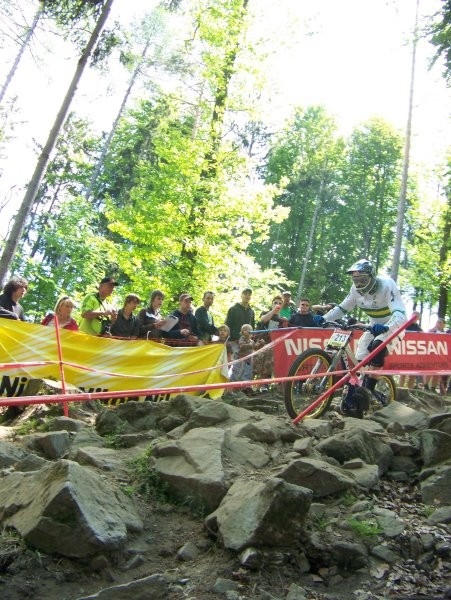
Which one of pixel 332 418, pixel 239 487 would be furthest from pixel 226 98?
pixel 239 487

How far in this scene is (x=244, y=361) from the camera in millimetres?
9195

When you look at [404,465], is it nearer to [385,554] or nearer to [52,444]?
[385,554]

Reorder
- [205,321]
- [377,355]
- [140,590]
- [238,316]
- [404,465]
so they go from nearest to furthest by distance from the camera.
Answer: [140,590] → [404,465] → [377,355] → [205,321] → [238,316]

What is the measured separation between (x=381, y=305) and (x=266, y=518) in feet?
13.6

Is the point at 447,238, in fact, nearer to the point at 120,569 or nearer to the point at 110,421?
the point at 110,421

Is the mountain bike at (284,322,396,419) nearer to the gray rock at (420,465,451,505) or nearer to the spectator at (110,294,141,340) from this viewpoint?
the gray rock at (420,465,451,505)

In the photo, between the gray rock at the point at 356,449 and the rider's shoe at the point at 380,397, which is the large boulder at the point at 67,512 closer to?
the gray rock at the point at 356,449

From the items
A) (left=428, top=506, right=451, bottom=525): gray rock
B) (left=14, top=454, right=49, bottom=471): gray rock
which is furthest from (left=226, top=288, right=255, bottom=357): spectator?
(left=428, top=506, right=451, bottom=525): gray rock

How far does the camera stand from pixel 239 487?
3604mm

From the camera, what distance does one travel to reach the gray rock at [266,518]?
10.1 ft

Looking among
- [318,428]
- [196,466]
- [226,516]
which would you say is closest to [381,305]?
[318,428]

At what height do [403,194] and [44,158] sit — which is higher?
A: [403,194]

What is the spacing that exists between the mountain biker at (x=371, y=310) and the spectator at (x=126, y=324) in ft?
11.3

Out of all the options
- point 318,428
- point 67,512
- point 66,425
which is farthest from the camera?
point 318,428
